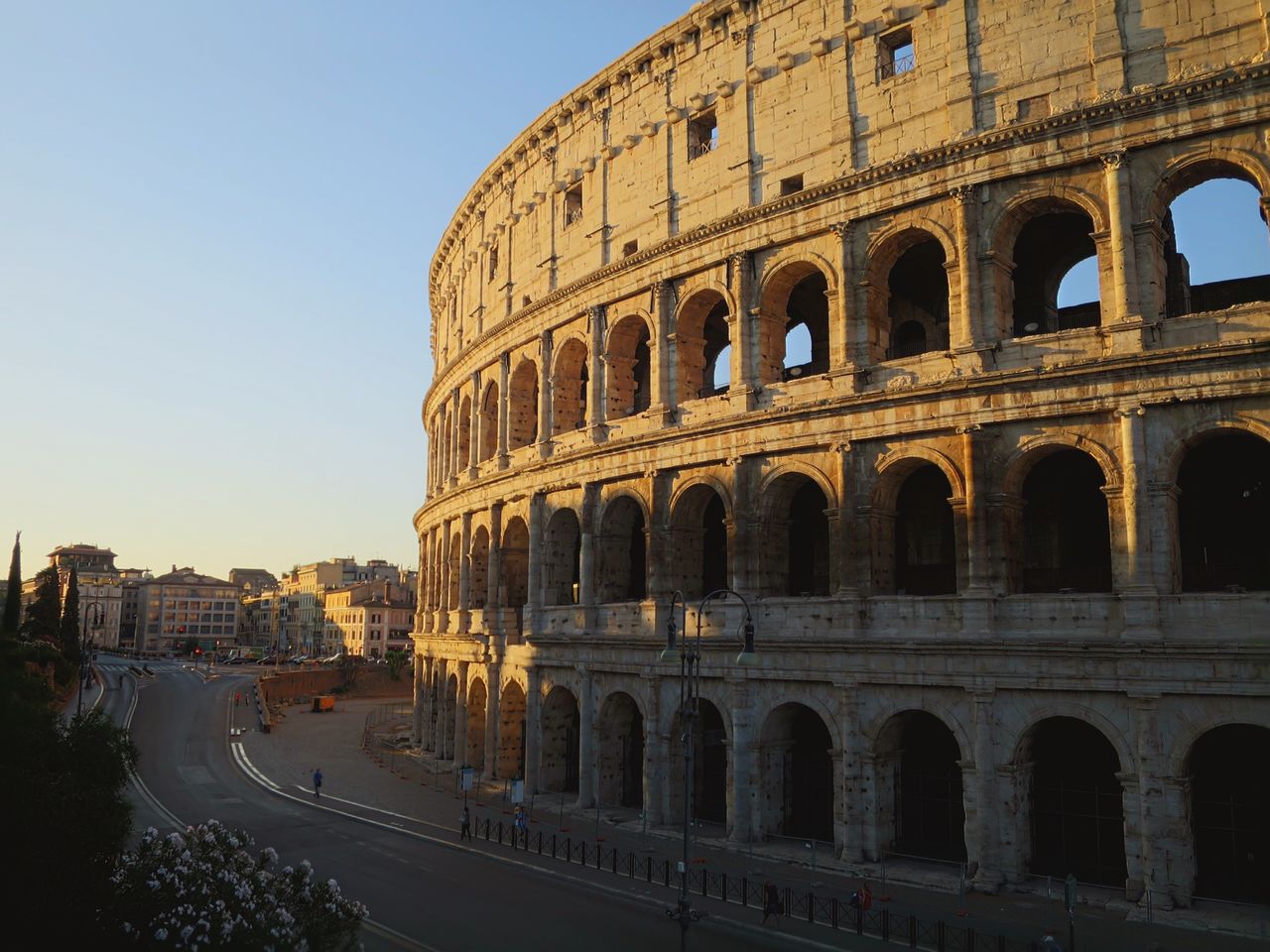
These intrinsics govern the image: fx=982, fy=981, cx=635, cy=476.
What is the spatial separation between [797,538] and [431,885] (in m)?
14.6

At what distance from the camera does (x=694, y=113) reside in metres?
31.1

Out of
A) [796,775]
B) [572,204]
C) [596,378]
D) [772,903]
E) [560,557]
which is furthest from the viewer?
[572,204]

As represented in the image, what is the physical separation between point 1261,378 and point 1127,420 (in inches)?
102

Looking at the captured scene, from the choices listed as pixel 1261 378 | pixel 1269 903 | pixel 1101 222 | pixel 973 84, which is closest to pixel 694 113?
pixel 973 84

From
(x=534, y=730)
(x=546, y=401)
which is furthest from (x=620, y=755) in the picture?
(x=546, y=401)

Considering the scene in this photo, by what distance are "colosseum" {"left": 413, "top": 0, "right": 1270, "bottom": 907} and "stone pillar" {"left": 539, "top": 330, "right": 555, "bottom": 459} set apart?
151 millimetres

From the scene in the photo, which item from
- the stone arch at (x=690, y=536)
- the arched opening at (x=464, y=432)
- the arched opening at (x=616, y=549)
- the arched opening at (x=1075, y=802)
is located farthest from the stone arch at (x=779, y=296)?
the arched opening at (x=464, y=432)

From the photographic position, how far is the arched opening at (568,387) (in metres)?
35.6

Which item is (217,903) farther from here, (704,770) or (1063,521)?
(1063,521)

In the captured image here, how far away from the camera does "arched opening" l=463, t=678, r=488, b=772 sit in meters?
39.6

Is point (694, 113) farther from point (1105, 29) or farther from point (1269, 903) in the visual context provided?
point (1269, 903)

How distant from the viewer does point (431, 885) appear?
23250mm

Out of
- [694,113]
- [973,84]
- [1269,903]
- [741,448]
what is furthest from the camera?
[694,113]

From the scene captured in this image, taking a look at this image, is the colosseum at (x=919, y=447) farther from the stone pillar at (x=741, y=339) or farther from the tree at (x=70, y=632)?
the tree at (x=70, y=632)
